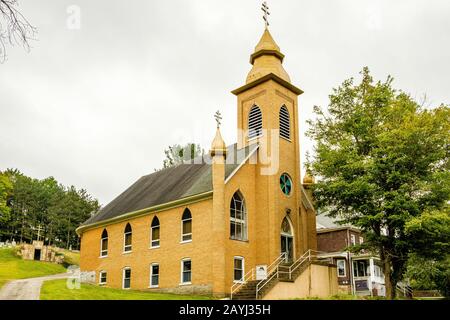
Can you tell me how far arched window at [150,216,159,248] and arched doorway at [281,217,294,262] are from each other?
8.37m

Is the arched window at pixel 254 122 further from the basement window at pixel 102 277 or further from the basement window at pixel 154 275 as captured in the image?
the basement window at pixel 102 277

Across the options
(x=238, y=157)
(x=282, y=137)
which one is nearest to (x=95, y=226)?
(x=238, y=157)

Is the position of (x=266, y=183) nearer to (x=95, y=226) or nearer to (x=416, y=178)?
(x=416, y=178)

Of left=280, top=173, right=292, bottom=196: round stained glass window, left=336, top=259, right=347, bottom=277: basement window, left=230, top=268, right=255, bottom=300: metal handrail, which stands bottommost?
left=230, top=268, right=255, bottom=300: metal handrail

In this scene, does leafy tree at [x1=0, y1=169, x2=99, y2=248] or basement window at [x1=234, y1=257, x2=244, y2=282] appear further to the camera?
leafy tree at [x1=0, y1=169, x2=99, y2=248]

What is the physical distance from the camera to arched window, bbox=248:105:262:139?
32.6 m

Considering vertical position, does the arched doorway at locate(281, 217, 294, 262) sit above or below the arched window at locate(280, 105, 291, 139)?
below

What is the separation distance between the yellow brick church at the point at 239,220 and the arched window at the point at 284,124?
7 centimetres

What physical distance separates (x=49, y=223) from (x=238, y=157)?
64.6m

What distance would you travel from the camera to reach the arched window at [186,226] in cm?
2942

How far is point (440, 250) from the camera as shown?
24203 mm

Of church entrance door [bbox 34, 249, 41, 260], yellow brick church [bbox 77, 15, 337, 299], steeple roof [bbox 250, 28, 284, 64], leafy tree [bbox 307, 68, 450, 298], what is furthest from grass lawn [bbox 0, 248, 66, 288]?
leafy tree [bbox 307, 68, 450, 298]

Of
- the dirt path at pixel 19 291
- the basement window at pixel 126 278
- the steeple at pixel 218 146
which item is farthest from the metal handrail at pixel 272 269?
the basement window at pixel 126 278

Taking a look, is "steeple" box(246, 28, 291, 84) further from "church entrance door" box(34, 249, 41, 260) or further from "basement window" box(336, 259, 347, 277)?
"church entrance door" box(34, 249, 41, 260)
